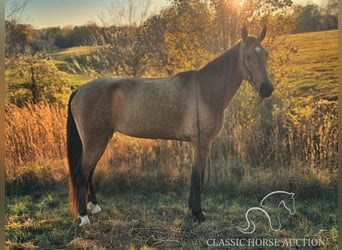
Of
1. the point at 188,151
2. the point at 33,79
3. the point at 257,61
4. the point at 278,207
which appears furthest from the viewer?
the point at 188,151

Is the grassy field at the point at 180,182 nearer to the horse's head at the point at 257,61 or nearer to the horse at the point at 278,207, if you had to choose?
the horse at the point at 278,207

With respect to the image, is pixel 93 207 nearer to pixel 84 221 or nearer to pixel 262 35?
pixel 84 221

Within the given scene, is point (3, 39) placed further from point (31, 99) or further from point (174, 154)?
point (174, 154)

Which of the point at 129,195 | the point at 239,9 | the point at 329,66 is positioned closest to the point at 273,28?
the point at 239,9

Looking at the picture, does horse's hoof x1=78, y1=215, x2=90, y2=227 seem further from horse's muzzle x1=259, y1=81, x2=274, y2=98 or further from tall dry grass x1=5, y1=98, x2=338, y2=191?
horse's muzzle x1=259, y1=81, x2=274, y2=98

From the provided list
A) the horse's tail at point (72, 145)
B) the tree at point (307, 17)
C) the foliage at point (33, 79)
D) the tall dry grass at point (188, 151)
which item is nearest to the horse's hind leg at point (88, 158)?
the horse's tail at point (72, 145)

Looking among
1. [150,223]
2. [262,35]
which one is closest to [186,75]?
[262,35]

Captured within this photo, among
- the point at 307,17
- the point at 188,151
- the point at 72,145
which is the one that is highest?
the point at 307,17

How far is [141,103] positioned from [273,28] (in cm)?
127

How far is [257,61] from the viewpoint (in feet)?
9.68

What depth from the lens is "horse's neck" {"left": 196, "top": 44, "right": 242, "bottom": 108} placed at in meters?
3.11

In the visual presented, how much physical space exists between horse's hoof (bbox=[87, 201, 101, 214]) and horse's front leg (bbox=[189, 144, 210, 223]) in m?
0.83

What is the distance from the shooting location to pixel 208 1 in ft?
10.3

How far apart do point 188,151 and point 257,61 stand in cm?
104
